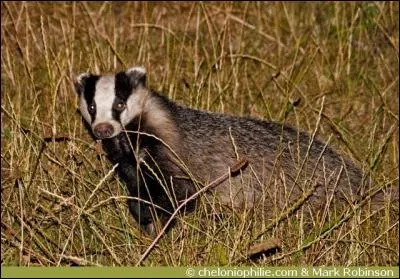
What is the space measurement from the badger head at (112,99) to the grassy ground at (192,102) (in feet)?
0.68

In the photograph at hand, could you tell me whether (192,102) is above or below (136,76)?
below

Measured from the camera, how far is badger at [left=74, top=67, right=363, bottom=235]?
5.82 meters

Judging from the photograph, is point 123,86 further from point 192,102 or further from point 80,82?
point 192,102

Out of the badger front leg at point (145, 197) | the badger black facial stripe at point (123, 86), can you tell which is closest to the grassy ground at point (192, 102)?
the badger front leg at point (145, 197)

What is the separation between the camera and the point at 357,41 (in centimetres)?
845

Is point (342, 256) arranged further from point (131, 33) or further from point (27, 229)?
point (131, 33)

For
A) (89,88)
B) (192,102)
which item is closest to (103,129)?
(89,88)

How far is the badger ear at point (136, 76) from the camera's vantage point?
19.8 ft

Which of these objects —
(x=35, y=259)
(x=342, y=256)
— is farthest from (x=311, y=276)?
(x=35, y=259)

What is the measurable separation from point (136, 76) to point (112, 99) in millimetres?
291

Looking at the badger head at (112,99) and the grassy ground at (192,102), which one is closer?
the grassy ground at (192,102)

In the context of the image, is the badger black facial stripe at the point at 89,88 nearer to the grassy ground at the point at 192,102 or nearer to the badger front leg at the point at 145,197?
the grassy ground at the point at 192,102

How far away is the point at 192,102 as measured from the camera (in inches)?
279

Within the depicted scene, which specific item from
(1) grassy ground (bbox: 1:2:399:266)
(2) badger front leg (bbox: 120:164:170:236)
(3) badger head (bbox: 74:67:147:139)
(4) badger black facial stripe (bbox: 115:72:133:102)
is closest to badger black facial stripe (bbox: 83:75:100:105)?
(3) badger head (bbox: 74:67:147:139)
